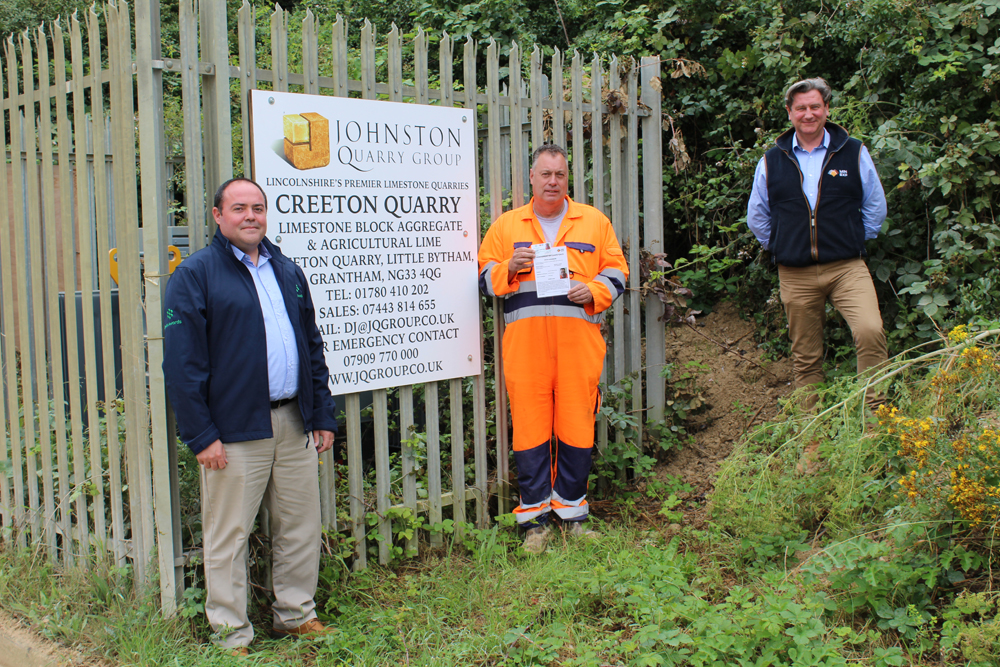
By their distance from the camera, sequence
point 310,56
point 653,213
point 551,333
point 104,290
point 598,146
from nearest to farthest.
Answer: point 104,290, point 310,56, point 551,333, point 598,146, point 653,213

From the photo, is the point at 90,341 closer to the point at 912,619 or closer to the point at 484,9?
the point at 912,619

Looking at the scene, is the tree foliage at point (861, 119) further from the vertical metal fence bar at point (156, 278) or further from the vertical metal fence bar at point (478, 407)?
the vertical metal fence bar at point (156, 278)

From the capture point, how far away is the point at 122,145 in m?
3.44

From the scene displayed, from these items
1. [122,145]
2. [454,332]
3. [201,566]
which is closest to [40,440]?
[201,566]

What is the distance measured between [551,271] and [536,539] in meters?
1.42

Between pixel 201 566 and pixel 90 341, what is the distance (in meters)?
1.15

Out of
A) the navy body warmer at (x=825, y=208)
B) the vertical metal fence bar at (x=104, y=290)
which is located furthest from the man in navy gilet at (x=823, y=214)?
the vertical metal fence bar at (x=104, y=290)

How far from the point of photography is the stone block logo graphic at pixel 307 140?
3.73 m

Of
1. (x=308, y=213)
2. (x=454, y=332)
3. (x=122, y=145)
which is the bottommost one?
(x=454, y=332)

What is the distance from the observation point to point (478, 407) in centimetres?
452

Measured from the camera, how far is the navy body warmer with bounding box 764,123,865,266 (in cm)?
470

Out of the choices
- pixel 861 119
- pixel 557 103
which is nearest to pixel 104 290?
pixel 557 103

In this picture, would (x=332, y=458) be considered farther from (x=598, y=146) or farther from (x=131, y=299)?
(x=598, y=146)

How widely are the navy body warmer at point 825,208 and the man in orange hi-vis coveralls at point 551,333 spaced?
1.11 m
